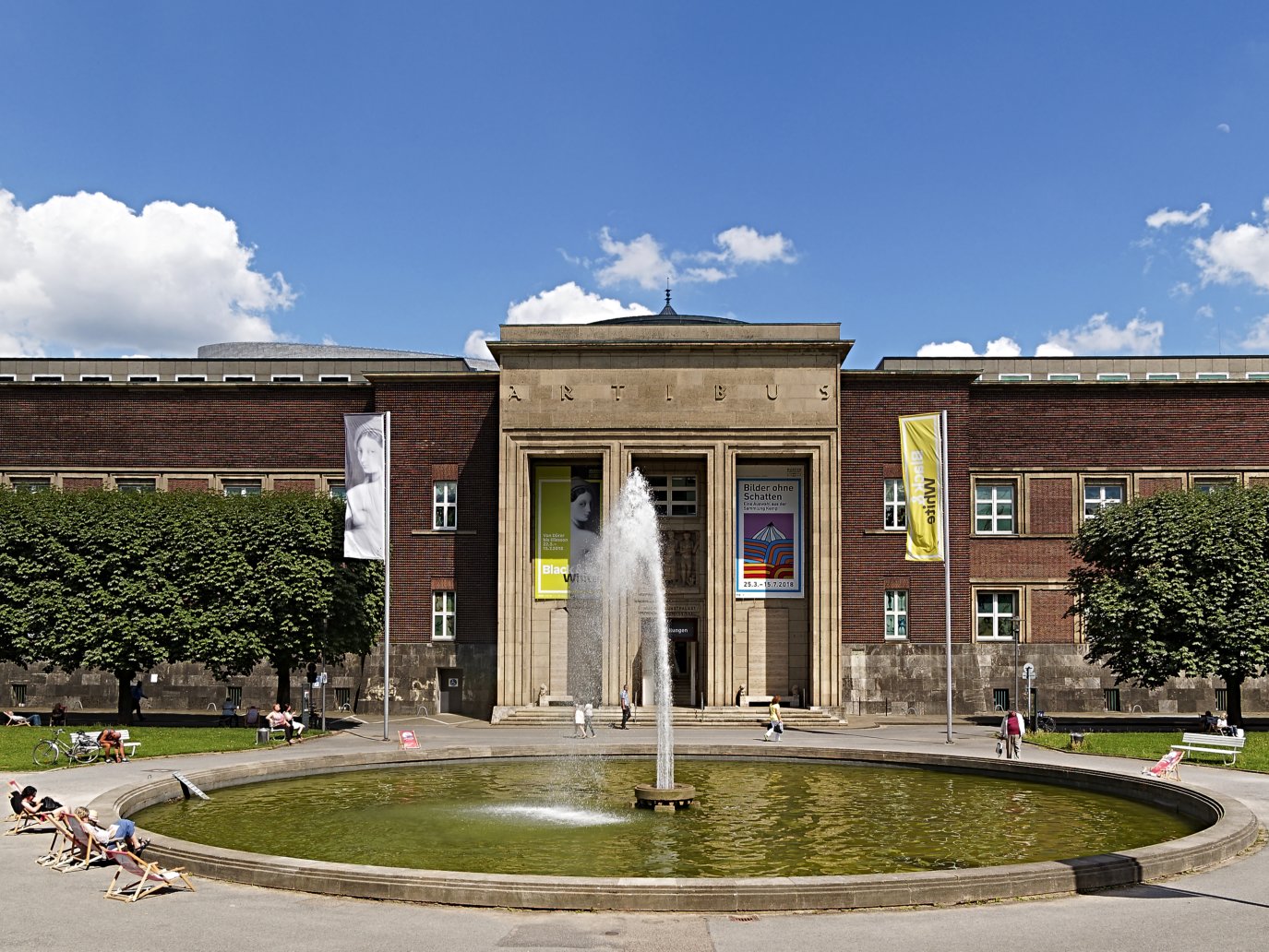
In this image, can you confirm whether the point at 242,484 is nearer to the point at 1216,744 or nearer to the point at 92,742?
the point at 92,742

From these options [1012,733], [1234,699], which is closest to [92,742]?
[1012,733]

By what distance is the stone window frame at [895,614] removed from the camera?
51594 mm

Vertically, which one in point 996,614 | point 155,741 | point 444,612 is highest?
point 444,612

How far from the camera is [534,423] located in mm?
50344

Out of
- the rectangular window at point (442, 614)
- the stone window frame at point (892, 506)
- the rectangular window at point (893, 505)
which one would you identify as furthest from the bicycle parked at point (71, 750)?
the rectangular window at point (893, 505)

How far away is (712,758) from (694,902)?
65.9 ft

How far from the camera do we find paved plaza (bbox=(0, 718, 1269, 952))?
14.3 m

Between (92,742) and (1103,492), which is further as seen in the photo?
(1103,492)

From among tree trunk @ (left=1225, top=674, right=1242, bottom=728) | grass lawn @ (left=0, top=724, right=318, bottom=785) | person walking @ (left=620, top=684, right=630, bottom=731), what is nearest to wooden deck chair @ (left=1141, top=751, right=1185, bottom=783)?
tree trunk @ (left=1225, top=674, right=1242, bottom=728)

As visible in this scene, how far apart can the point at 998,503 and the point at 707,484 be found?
14194mm

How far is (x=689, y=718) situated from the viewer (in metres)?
47.4

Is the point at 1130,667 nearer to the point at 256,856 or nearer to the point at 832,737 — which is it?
the point at 832,737

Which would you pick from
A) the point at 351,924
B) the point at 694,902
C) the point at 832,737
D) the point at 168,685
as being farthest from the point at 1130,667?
the point at 168,685

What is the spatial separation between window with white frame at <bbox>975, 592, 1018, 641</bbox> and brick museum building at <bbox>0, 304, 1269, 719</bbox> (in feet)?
0.30
